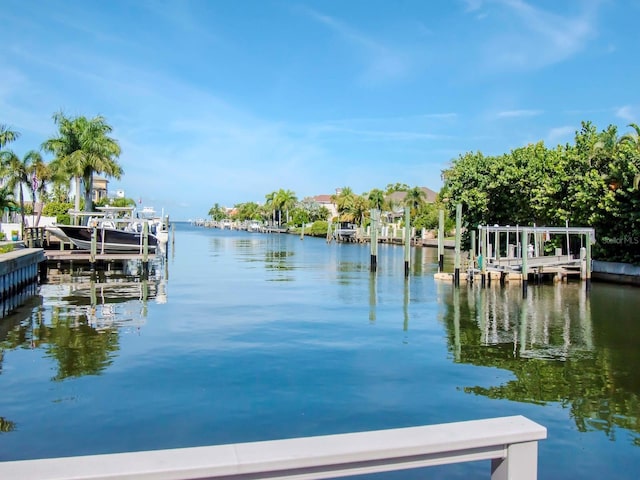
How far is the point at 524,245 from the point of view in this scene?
2956 centimetres

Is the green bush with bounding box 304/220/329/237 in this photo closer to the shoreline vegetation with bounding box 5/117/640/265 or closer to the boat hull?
the shoreline vegetation with bounding box 5/117/640/265

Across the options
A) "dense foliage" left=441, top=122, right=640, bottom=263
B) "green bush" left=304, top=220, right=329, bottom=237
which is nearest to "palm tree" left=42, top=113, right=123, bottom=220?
"dense foliage" left=441, top=122, right=640, bottom=263

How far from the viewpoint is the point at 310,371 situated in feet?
43.3

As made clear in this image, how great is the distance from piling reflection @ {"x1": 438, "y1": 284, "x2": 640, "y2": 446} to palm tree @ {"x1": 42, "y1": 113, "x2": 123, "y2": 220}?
117 feet

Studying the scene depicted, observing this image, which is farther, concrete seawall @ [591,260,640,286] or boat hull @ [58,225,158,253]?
boat hull @ [58,225,158,253]

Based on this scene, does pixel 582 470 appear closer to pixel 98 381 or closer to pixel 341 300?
pixel 98 381

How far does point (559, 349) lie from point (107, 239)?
33729mm

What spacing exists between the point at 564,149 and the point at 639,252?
9.72m

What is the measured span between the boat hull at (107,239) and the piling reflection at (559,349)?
2429 centimetres

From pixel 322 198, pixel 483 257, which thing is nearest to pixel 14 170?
pixel 483 257

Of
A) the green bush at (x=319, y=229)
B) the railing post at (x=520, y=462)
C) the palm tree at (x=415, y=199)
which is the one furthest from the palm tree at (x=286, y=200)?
the railing post at (x=520, y=462)

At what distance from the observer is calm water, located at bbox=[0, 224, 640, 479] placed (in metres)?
9.32

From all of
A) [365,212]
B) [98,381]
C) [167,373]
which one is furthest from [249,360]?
[365,212]

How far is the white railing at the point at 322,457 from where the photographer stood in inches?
103
